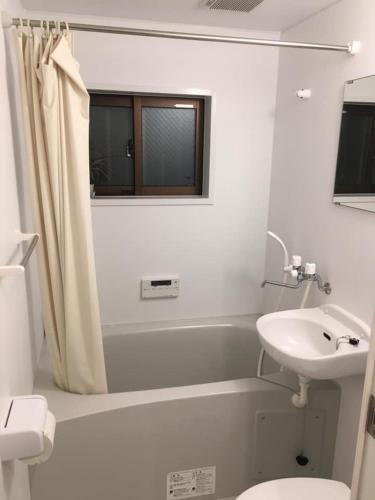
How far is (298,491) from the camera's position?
4.39 feet

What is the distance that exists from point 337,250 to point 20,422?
1511mm

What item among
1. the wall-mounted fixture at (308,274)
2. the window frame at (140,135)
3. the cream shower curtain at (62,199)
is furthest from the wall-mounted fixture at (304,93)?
the cream shower curtain at (62,199)

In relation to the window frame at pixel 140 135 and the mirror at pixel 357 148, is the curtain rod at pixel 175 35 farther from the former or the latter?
the window frame at pixel 140 135

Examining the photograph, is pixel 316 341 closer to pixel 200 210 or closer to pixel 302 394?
pixel 302 394

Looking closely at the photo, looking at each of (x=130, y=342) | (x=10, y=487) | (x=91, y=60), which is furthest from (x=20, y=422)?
(x=91, y=60)

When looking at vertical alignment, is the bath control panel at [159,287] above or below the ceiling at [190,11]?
below

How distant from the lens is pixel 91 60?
2217mm

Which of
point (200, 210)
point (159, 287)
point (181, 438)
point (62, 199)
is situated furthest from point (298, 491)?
point (200, 210)

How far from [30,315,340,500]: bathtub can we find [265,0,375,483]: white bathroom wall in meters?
0.22

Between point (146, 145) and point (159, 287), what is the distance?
909 millimetres

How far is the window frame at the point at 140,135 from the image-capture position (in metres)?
2.43

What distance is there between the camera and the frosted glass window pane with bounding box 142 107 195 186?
251cm

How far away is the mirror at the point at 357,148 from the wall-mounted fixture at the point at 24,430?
144cm

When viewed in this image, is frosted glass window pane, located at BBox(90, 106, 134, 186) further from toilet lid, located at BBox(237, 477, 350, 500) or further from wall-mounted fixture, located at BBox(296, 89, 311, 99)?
toilet lid, located at BBox(237, 477, 350, 500)
